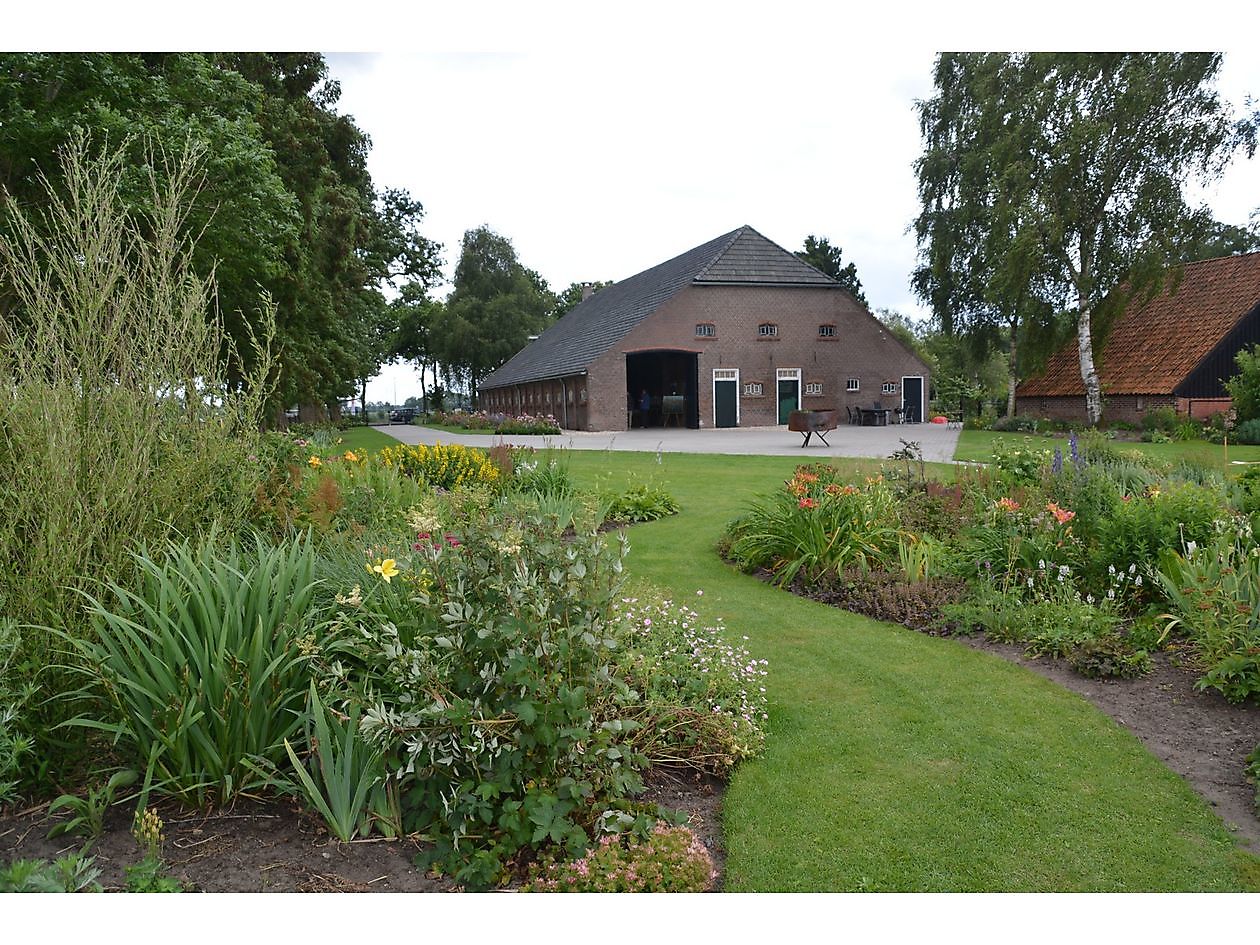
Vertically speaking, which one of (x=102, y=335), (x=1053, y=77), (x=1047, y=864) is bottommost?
(x=1047, y=864)

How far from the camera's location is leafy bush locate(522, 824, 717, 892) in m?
2.70

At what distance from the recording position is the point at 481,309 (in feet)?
194

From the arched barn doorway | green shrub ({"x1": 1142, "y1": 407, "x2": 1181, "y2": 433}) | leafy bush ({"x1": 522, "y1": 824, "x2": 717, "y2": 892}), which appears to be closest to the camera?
leafy bush ({"x1": 522, "y1": 824, "x2": 717, "y2": 892})

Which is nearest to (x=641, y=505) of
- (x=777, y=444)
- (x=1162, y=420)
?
(x=777, y=444)

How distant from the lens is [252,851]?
9.49 feet

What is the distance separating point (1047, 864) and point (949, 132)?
1307 inches

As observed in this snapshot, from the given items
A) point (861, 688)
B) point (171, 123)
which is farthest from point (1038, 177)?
point (861, 688)

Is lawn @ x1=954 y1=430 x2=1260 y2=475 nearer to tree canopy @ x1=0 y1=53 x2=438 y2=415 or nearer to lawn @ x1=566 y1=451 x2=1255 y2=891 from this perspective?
lawn @ x1=566 y1=451 x2=1255 y2=891

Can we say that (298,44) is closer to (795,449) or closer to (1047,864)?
(1047,864)

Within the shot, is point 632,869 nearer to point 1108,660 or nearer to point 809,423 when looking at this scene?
point 1108,660

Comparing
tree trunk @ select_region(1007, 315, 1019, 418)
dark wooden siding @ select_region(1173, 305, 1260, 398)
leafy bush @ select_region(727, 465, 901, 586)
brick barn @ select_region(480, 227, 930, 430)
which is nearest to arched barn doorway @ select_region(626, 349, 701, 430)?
brick barn @ select_region(480, 227, 930, 430)

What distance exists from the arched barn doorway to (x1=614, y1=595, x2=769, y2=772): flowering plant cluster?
2971cm

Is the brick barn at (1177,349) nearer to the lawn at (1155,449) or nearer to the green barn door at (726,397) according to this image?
the lawn at (1155,449)

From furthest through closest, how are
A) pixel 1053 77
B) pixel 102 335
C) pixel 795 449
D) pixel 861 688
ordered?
pixel 1053 77, pixel 795 449, pixel 861 688, pixel 102 335
